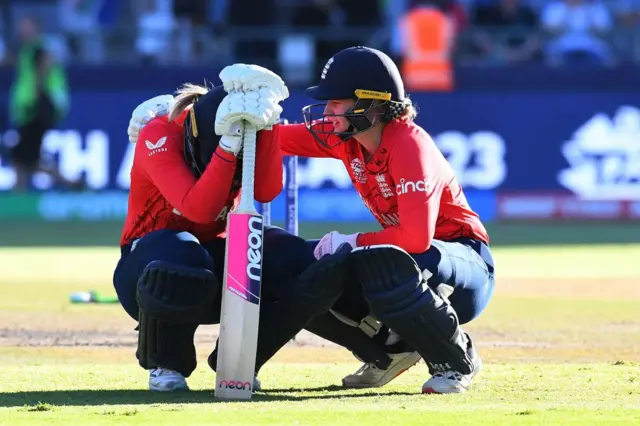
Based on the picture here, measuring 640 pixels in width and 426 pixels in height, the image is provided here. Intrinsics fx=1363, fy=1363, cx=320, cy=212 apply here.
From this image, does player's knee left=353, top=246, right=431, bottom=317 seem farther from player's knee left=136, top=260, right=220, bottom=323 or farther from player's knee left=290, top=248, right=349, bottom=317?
player's knee left=136, top=260, right=220, bottom=323

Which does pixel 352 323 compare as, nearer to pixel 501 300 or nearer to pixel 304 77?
pixel 501 300

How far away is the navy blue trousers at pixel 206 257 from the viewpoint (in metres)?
5.89

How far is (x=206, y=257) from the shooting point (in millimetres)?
5906

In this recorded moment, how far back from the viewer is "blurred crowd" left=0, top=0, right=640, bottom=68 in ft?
60.4

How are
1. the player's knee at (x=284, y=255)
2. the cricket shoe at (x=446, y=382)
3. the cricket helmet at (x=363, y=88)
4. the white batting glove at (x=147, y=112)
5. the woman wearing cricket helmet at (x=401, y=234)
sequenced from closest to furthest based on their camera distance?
the woman wearing cricket helmet at (x=401, y=234) → the cricket shoe at (x=446, y=382) → the cricket helmet at (x=363, y=88) → the player's knee at (x=284, y=255) → the white batting glove at (x=147, y=112)

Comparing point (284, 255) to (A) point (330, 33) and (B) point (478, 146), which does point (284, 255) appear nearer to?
(B) point (478, 146)

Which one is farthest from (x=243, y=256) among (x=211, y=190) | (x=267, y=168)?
(x=267, y=168)

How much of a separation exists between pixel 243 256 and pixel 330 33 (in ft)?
42.9

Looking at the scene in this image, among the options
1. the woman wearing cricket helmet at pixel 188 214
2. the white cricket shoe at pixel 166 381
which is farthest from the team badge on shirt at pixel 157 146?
the white cricket shoe at pixel 166 381

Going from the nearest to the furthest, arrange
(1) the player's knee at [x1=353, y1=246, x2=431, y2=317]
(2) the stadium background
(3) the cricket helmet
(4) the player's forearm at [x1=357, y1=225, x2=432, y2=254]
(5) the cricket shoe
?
(1) the player's knee at [x1=353, y1=246, x2=431, y2=317]
(4) the player's forearm at [x1=357, y1=225, x2=432, y2=254]
(5) the cricket shoe
(3) the cricket helmet
(2) the stadium background

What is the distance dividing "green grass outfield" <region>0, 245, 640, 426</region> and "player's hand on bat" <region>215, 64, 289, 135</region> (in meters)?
1.18

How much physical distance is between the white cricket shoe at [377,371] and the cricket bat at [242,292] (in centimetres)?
69

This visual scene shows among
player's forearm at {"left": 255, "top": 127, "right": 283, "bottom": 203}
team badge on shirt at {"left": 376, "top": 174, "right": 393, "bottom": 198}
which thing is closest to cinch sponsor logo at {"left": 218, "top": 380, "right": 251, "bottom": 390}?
player's forearm at {"left": 255, "top": 127, "right": 283, "bottom": 203}

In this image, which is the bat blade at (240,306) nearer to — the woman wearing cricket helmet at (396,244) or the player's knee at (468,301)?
the woman wearing cricket helmet at (396,244)
